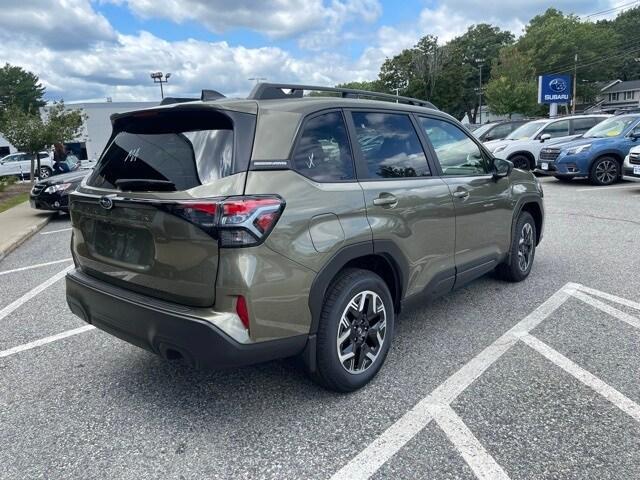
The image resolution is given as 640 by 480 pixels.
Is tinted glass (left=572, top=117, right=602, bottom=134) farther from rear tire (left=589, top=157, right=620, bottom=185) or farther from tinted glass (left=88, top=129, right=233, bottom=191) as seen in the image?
tinted glass (left=88, top=129, right=233, bottom=191)

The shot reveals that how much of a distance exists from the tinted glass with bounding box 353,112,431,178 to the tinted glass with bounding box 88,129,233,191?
3.26 ft

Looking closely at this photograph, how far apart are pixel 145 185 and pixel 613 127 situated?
13.2 metres

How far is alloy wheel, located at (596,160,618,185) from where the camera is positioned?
11.9 m

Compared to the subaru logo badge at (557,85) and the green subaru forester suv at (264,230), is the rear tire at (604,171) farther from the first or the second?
the subaru logo badge at (557,85)

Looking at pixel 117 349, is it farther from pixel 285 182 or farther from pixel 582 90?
pixel 582 90

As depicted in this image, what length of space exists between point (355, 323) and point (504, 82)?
141 feet

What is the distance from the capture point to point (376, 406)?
2.91 meters

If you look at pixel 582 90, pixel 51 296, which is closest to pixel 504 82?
pixel 582 90

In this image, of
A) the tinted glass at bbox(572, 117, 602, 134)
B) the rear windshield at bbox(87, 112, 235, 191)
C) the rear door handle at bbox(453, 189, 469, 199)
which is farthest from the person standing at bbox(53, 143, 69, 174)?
the tinted glass at bbox(572, 117, 602, 134)

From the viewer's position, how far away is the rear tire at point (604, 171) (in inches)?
469

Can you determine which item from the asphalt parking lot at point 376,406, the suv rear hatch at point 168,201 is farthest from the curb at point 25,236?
the suv rear hatch at point 168,201

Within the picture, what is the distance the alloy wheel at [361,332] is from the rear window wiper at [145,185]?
1.20m

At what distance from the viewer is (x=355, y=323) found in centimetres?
302

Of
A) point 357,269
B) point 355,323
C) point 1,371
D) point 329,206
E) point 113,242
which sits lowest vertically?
point 1,371
